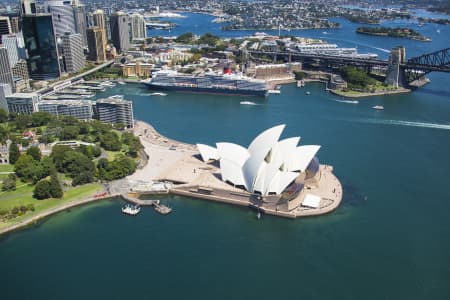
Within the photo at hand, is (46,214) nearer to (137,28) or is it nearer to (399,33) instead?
Result: (137,28)

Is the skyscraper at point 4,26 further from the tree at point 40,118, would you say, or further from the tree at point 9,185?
the tree at point 9,185

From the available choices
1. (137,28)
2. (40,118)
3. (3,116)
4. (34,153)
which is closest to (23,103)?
(3,116)

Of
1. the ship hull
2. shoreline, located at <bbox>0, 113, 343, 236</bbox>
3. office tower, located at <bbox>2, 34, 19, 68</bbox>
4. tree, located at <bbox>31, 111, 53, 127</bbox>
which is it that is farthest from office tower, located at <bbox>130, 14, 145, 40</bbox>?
shoreline, located at <bbox>0, 113, 343, 236</bbox>

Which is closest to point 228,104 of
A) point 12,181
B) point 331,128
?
point 331,128

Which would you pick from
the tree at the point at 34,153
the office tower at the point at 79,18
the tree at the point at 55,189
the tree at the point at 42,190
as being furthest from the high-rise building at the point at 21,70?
the tree at the point at 42,190

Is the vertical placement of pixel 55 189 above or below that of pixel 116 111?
below

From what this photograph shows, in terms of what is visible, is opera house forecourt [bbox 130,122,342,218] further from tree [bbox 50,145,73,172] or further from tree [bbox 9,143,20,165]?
tree [bbox 9,143,20,165]

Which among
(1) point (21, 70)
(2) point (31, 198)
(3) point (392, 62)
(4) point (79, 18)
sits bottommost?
(2) point (31, 198)

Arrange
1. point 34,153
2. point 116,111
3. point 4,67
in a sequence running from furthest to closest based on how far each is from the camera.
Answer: point 4,67, point 116,111, point 34,153
